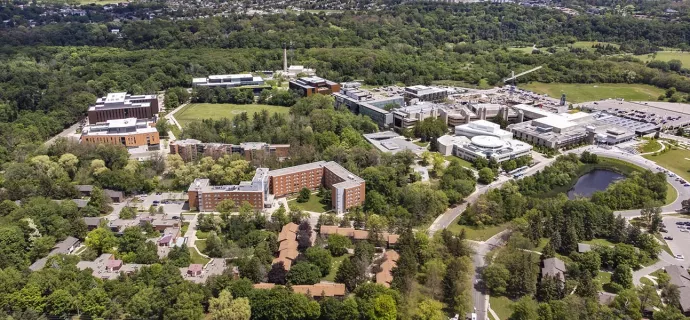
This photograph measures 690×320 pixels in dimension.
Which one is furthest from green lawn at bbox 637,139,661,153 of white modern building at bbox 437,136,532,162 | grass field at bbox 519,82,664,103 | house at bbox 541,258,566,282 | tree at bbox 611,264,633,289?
house at bbox 541,258,566,282

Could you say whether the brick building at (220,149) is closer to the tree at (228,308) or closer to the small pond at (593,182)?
the tree at (228,308)

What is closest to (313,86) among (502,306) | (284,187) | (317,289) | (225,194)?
(284,187)

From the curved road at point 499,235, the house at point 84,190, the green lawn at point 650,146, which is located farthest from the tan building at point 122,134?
the green lawn at point 650,146

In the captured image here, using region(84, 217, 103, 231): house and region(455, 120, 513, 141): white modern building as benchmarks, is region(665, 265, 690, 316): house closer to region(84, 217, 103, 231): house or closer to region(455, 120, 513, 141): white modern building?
region(455, 120, 513, 141): white modern building

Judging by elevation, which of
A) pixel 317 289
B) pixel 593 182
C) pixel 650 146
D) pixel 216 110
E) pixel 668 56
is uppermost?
pixel 668 56

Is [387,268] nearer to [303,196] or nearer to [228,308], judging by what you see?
[228,308]

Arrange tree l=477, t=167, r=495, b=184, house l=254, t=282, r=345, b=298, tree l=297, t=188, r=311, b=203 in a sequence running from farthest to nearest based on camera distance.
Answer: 1. tree l=477, t=167, r=495, b=184
2. tree l=297, t=188, r=311, b=203
3. house l=254, t=282, r=345, b=298
